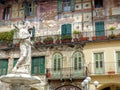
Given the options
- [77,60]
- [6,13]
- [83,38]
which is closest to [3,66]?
[6,13]

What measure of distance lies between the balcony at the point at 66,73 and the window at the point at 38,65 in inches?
34.2

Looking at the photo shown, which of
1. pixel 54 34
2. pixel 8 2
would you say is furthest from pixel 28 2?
pixel 54 34

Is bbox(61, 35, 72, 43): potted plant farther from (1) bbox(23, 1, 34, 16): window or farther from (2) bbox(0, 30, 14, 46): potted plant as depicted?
(2) bbox(0, 30, 14, 46): potted plant

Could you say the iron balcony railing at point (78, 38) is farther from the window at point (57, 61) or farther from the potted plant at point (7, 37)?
the window at point (57, 61)

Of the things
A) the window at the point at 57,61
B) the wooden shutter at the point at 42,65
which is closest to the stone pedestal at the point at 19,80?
the window at the point at 57,61

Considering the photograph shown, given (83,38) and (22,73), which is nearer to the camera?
(22,73)

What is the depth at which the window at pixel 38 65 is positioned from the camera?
29.0 metres

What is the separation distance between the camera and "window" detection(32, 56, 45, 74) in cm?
2900

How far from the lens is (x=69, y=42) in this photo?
94.6 ft

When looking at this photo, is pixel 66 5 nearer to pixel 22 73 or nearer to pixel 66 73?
pixel 66 73

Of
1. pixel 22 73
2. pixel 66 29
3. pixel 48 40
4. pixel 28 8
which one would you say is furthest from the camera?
pixel 28 8

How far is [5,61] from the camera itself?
100 ft

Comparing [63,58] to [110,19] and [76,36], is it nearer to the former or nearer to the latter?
[76,36]

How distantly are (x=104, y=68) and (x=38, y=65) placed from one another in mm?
6875
